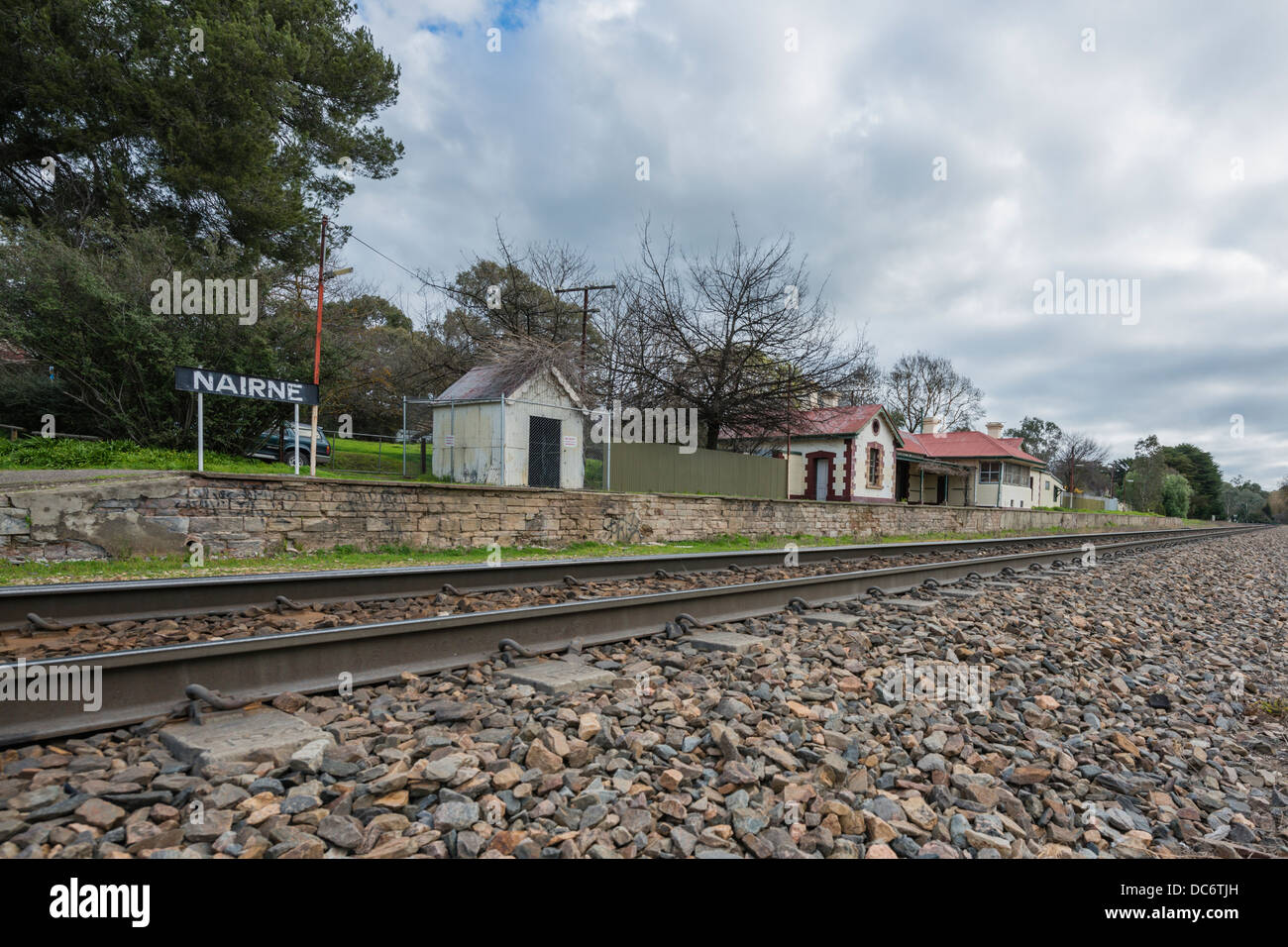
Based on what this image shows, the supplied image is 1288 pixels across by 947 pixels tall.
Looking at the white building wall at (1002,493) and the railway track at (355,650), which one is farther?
the white building wall at (1002,493)

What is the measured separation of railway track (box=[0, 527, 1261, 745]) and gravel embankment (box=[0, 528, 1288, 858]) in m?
0.16

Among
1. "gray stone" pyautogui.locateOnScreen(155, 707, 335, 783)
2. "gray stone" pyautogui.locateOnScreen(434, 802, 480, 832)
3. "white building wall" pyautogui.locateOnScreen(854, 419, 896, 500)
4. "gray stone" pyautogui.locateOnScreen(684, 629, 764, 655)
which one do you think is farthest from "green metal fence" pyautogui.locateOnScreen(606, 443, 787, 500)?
"gray stone" pyautogui.locateOnScreen(434, 802, 480, 832)

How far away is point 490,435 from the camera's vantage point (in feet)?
61.7

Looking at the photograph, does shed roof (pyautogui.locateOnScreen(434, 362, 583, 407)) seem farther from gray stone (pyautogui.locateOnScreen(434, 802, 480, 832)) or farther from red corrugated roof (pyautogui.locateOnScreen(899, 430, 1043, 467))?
red corrugated roof (pyautogui.locateOnScreen(899, 430, 1043, 467))

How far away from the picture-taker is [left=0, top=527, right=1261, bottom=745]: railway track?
3150 millimetres

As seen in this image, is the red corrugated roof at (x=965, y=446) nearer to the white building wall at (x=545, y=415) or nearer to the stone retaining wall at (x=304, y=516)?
the white building wall at (x=545, y=415)

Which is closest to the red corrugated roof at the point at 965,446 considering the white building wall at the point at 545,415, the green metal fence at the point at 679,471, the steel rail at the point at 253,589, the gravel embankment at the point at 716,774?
the green metal fence at the point at 679,471

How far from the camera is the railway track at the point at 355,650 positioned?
10.3 ft

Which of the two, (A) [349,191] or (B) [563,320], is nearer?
(A) [349,191]

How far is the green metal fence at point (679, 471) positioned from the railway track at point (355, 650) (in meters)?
13.8

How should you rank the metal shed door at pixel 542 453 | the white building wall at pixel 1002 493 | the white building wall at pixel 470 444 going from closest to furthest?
the white building wall at pixel 470 444, the metal shed door at pixel 542 453, the white building wall at pixel 1002 493

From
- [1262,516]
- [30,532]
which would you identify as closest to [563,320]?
[30,532]
